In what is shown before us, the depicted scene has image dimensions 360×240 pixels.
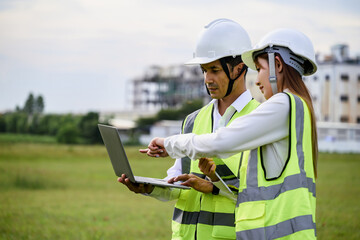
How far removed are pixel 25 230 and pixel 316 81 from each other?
51880mm

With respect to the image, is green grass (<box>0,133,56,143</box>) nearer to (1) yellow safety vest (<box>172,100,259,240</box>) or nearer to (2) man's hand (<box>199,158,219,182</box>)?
(1) yellow safety vest (<box>172,100,259,240</box>)

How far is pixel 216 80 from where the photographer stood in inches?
134

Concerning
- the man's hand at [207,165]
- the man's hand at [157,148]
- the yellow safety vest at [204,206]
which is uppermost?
the man's hand at [157,148]

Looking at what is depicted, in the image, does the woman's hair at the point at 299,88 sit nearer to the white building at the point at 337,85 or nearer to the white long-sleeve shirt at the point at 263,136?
the white long-sleeve shirt at the point at 263,136

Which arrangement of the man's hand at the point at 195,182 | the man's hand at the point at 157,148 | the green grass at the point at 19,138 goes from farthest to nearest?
the green grass at the point at 19,138, the man's hand at the point at 195,182, the man's hand at the point at 157,148

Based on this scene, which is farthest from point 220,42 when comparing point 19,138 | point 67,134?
point 67,134

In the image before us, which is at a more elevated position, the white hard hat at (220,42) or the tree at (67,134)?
the white hard hat at (220,42)

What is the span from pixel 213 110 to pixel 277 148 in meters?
0.87

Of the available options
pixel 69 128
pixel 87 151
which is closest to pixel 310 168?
pixel 87 151

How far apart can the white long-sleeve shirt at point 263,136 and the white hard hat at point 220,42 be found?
802 millimetres

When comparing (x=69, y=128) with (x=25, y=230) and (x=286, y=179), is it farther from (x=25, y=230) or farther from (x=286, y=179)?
(x=286, y=179)

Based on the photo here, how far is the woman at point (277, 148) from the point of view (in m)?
2.56

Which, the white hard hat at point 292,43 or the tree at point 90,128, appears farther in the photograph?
the tree at point 90,128

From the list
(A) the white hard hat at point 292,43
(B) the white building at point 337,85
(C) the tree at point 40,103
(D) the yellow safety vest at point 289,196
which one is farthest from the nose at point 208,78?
(B) the white building at point 337,85
